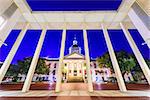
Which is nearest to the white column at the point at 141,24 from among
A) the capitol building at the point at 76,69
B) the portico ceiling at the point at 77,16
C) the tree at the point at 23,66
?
the portico ceiling at the point at 77,16

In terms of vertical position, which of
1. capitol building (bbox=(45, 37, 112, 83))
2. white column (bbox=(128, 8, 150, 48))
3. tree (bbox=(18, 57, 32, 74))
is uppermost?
capitol building (bbox=(45, 37, 112, 83))

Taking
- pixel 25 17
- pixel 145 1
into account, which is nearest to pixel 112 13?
pixel 145 1

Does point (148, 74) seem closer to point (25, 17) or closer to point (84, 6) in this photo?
point (84, 6)

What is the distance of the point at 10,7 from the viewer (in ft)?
18.2

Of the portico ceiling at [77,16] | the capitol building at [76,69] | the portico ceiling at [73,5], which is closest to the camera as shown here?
the portico ceiling at [73,5]

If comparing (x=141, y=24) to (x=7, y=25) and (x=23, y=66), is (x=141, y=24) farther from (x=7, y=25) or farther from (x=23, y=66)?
(x=23, y=66)

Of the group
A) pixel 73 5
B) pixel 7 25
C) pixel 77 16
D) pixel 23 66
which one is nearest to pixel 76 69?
pixel 23 66

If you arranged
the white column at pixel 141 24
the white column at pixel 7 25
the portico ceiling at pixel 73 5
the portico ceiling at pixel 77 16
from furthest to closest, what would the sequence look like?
the portico ceiling at pixel 77 16, the portico ceiling at pixel 73 5, the white column at pixel 7 25, the white column at pixel 141 24

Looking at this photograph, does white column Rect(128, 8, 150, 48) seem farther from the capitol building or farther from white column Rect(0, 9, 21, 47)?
the capitol building

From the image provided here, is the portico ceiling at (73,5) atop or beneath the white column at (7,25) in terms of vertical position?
atop

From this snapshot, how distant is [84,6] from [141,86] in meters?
4.38

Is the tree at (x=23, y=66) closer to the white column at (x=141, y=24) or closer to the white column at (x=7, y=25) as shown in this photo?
the white column at (x=7, y=25)

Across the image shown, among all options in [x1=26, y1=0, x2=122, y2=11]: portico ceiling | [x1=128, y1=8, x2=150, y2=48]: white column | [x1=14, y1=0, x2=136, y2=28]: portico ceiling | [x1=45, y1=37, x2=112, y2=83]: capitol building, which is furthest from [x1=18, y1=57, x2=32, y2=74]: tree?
[x1=45, y1=37, x2=112, y2=83]: capitol building

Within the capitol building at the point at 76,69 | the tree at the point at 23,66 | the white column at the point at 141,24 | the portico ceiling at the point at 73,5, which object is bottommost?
the white column at the point at 141,24
